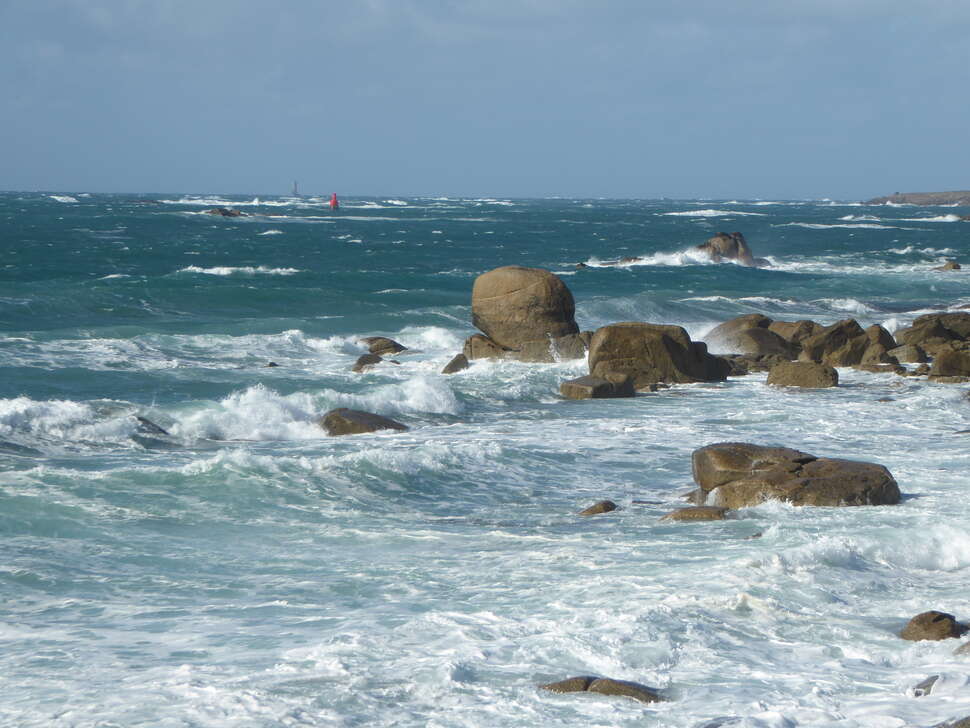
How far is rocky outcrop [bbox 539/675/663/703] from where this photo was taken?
7.24 meters

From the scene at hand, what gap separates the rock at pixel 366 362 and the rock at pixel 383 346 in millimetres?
1408

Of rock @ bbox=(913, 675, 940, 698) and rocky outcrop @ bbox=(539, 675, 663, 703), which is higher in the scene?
rock @ bbox=(913, 675, 940, 698)

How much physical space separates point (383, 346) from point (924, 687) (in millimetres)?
20206

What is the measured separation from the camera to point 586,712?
7.00 meters

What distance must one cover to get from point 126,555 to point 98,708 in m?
3.64

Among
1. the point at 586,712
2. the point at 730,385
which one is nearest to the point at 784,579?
the point at 586,712

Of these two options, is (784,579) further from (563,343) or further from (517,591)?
(563,343)

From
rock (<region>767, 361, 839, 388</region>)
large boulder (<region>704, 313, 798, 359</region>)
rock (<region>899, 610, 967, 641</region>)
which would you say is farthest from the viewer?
large boulder (<region>704, 313, 798, 359</region>)

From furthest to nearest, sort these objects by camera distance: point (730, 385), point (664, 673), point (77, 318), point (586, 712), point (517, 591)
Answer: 1. point (77, 318)
2. point (730, 385)
3. point (517, 591)
4. point (664, 673)
5. point (586, 712)

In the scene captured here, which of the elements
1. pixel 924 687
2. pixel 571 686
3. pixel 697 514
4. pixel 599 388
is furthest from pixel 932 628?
pixel 599 388

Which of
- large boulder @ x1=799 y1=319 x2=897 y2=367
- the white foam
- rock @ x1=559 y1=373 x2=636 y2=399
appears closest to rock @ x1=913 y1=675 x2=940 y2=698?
rock @ x1=559 y1=373 x2=636 y2=399

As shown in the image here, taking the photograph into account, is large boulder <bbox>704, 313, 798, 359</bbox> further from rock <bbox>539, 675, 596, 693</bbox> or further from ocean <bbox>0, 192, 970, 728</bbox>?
rock <bbox>539, 675, 596, 693</bbox>

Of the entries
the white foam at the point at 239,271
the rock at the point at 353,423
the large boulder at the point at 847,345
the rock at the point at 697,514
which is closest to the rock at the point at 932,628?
the rock at the point at 697,514

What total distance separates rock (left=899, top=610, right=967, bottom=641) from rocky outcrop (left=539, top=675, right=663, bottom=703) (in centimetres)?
219
